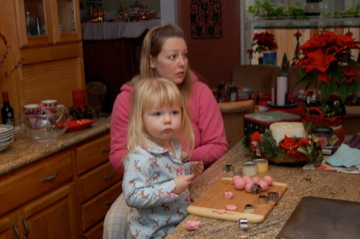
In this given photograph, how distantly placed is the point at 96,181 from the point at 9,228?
2.49 ft

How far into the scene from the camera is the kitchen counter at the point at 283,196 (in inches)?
51.1

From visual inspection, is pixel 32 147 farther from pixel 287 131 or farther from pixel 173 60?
pixel 287 131

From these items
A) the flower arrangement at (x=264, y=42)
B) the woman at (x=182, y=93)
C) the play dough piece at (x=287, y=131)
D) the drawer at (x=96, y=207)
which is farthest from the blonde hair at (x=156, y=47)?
the flower arrangement at (x=264, y=42)

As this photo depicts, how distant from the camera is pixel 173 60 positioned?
6.88 ft

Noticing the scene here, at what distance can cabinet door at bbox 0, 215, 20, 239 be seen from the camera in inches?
92.4

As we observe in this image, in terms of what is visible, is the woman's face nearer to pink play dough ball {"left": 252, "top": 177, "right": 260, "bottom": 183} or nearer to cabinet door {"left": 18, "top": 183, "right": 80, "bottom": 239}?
pink play dough ball {"left": 252, "top": 177, "right": 260, "bottom": 183}

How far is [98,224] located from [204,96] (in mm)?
1316

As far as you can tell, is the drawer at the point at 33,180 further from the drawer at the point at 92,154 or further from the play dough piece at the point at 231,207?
the play dough piece at the point at 231,207

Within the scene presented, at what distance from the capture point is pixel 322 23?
197 inches

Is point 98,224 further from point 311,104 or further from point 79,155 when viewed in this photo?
point 311,104

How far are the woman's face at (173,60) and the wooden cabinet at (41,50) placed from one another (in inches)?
44.5

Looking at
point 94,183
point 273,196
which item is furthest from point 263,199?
point 94,183

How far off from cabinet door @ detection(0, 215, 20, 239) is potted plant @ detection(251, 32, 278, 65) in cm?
318

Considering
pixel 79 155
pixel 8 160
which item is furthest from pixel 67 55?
pixel 8 160
